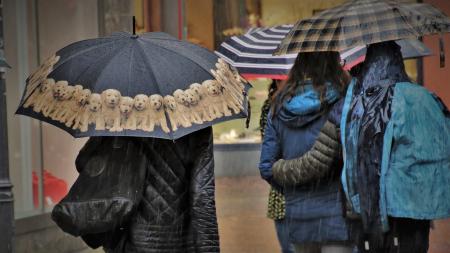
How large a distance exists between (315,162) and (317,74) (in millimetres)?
619

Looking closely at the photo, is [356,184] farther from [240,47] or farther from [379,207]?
[240,47]

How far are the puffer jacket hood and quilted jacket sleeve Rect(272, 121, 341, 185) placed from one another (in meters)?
0.25

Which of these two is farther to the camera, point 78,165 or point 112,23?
point 112,23

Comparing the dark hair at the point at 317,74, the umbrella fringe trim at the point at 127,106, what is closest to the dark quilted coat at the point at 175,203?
the umbrella fringe trim at the point at 127,106

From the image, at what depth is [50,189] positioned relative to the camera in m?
10.5

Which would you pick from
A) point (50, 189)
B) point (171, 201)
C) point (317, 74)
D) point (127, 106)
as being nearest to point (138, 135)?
point (127, 106)

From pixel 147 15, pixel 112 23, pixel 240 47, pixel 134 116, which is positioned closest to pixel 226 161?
pixel 147 15

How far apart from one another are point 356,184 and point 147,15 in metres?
10.7

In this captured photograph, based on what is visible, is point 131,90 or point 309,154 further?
point 309,154

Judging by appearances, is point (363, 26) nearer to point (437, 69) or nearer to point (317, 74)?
point (317, 74)

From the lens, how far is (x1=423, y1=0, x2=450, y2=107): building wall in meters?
14.2

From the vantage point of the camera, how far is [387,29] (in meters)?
5.62

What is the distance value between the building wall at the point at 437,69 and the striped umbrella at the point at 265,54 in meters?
5.38

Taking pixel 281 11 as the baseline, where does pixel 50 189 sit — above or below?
below
